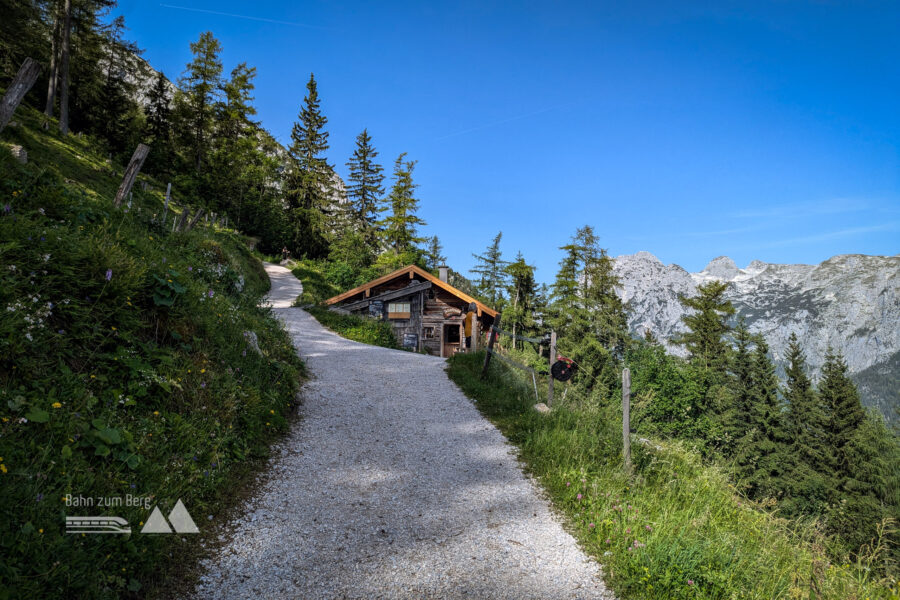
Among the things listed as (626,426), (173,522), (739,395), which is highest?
(626,426)

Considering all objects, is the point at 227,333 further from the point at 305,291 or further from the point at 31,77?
the point at 305,291

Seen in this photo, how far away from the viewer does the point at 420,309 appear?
22531 mm

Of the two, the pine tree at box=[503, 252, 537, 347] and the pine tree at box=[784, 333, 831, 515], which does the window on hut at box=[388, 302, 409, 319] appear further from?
the pine tree at box=[784, 333, 831, 515]

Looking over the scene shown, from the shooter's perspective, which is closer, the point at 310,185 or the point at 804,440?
the point at 804,440

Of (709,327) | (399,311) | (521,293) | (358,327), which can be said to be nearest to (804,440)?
(709,327)

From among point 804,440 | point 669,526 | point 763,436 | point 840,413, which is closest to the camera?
point 669,526

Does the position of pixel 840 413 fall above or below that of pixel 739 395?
below

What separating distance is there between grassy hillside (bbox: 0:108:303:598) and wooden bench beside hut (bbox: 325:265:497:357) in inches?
628

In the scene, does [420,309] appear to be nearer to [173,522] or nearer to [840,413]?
[173,522]

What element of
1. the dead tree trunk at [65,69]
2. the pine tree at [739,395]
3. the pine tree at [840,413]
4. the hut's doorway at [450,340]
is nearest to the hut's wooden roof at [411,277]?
the hut's doorway at [450,340]

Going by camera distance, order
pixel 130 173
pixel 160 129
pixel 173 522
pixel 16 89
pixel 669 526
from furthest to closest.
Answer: pixel 160 129 < pixel 130 173 < pixel 16 89 < pixel 669 526 < pixel 173 522

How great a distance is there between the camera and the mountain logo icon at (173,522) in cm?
309

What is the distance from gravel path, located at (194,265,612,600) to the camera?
3232 millimetres

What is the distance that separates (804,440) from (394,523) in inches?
1721
